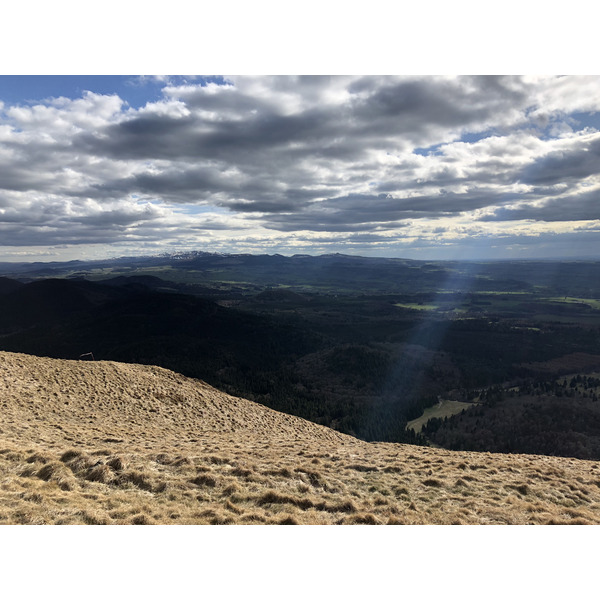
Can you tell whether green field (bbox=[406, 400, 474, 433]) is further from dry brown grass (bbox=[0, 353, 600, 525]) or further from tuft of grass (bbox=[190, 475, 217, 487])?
tuft of grass (bbox=[190, 475, 217, 487])

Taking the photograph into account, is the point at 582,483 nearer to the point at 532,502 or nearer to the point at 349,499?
the point at 532,502

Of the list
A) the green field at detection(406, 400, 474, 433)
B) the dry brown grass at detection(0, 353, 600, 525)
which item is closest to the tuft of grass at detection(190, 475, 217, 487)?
the dry brown grass at detection(0, 353, 600, 525)

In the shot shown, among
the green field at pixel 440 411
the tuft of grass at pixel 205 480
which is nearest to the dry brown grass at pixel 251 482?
the tuft of grass at pixel 205 480

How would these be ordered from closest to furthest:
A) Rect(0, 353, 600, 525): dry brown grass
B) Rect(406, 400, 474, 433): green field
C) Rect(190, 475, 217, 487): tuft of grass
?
Rect(0, 353, 600, 525): dry brown grass
Rect(190, 475, 217, 487): tuft of grass
Rect(406, 400, 474, 433): green field

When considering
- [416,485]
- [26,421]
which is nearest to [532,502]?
[416,485]

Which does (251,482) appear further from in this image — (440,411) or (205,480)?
(440,411)

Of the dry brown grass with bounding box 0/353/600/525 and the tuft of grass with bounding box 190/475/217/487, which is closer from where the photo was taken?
the dry brown grass with bounding box 0/353/600/525

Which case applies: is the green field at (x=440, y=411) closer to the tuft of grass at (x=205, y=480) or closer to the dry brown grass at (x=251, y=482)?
the dry brown grass at (x=251, y=482)
